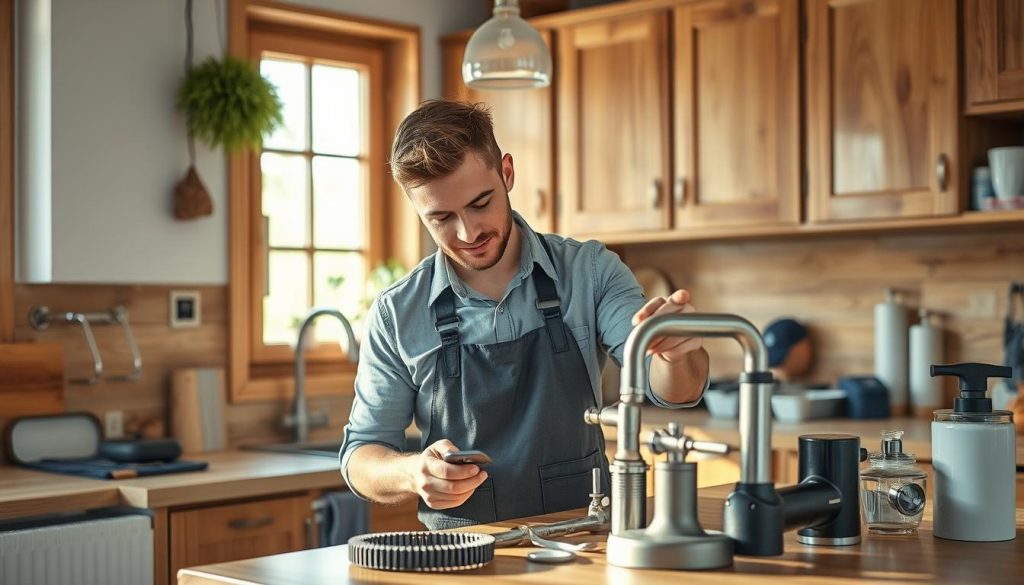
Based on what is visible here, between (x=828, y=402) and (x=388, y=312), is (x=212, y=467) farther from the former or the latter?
(x=828, y=402)

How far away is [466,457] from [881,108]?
2281mm

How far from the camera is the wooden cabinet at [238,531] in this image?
10.3 feet

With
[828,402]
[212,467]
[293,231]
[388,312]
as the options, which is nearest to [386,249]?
[293,231]

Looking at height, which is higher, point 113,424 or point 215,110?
point 215,110

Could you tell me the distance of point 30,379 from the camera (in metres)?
3.52

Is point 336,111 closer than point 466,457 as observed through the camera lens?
No

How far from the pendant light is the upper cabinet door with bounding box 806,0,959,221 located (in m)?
1.12

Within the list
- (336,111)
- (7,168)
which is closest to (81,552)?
(7,168)

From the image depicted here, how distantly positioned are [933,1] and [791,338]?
45.7 inches

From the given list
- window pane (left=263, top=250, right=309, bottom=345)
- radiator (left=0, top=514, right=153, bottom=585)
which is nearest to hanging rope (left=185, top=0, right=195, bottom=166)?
window pane (left=263, top=250, right=309, bottom=345)

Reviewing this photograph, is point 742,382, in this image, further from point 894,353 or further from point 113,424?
point 113,424

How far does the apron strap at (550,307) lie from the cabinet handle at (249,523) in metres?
1.32

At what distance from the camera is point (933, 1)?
3471mm

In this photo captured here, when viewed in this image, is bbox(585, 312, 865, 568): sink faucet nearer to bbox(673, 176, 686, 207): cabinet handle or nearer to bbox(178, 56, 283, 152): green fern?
bbox(673, 176, 686, 207): cabinet handle
